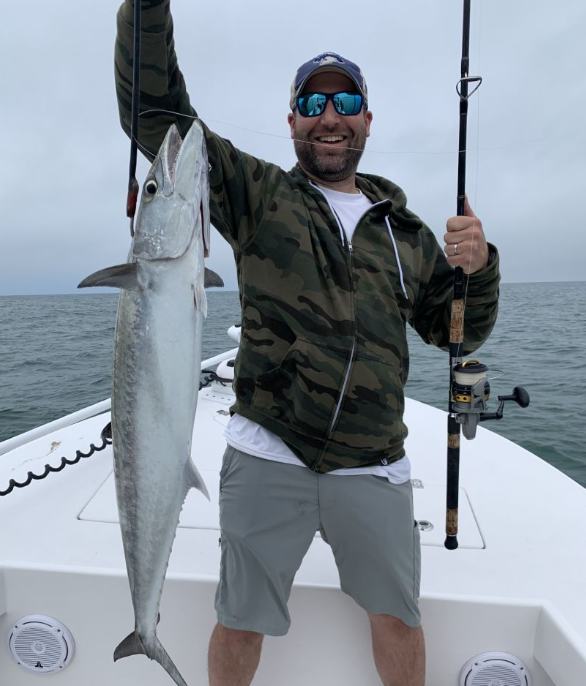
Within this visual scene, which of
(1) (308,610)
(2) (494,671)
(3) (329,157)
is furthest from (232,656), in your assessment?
(3) (329,157)

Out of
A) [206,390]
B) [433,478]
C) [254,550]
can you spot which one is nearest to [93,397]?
[206,390]

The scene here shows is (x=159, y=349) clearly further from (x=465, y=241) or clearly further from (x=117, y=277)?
(x=465, y=241)

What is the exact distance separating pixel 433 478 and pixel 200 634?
1909 mm

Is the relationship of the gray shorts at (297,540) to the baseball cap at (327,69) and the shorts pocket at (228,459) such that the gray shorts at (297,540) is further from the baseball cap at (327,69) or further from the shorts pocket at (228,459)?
the baseball cap at (327,69)

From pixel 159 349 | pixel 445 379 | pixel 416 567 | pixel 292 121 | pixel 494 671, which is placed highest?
pixel 292 121

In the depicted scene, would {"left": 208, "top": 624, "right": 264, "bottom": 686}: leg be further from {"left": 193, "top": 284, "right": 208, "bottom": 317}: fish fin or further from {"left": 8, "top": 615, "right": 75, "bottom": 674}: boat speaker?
{"left": 193, "top": 284, "right": 208, "bottom": 317}: fish fin

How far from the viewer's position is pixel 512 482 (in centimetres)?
344

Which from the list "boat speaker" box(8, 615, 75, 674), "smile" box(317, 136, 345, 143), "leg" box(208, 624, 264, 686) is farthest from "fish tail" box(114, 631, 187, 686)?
"smile" box(317, 136, 345, 143)

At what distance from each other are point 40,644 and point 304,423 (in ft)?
5.47

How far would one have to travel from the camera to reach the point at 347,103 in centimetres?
220

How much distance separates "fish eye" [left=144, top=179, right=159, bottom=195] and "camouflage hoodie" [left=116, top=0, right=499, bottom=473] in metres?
0.42

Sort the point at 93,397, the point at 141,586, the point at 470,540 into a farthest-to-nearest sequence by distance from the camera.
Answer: the point at 93,397 → the point at 470,540 → the point at 141,586

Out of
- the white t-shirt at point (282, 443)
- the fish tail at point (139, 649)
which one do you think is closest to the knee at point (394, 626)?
the white t-shirt at point (282, 443)

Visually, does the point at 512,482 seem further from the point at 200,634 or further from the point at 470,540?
the point at 200,634
